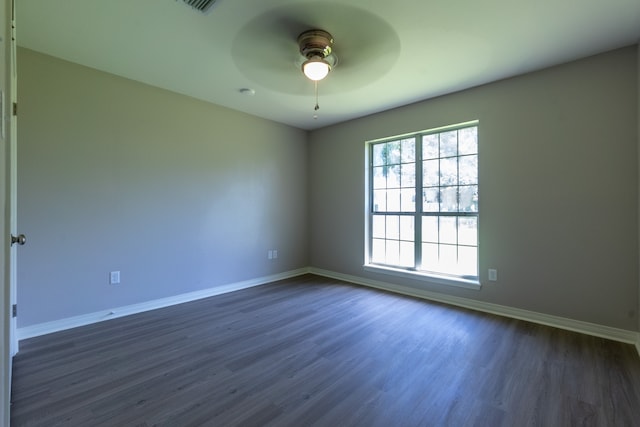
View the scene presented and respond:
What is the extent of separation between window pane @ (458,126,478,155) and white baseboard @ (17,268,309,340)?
10.8ft

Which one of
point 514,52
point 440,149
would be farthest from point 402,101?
point 514,52

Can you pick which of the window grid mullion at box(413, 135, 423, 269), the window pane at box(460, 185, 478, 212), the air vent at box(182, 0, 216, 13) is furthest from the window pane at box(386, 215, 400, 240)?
the air vent at box(182, 0, 216, 13)

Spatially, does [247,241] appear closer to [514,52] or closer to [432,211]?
[432,211]

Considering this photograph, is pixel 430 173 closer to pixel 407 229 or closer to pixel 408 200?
pixel 408 200

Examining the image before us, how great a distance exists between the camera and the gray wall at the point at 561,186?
248cm

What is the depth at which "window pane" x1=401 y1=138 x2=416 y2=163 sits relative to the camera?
391 centimetres

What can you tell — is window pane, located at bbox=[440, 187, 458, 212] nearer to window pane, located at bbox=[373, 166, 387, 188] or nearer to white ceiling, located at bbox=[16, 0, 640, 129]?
window pane, located at bbox=[373, 166, 387, 188]

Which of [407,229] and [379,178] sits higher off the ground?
[379,178]

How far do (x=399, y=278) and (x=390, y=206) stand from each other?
103 cm

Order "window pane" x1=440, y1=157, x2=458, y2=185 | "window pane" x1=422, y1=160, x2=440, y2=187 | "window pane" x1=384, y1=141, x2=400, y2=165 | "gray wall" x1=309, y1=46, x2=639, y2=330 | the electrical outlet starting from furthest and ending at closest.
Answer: "window pane" x1=384, y1=141, x2=400, y2=165, "window pane" x1=422, y1=160, x2=440, y2=187, "window pane" x1=440, y1=157, x2=458, y2=185, the electrical outlet, "gray wall" x1=309, y1=46, x2=639, y2=330

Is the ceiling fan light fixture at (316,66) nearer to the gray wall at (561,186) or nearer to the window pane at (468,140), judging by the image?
the gray wall at (561,186)

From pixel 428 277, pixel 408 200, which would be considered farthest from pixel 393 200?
pixel 428 277

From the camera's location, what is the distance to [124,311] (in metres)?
3.06

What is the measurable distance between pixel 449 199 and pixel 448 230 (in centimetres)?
39
